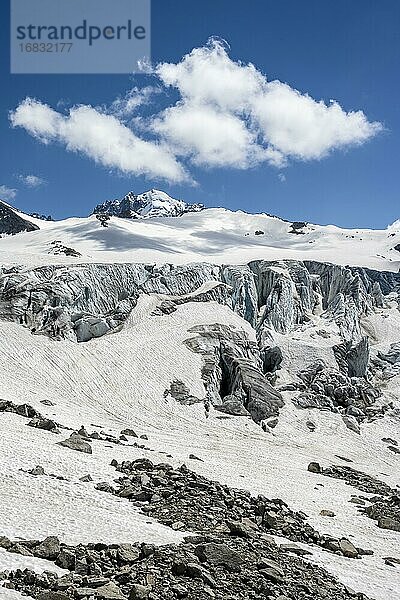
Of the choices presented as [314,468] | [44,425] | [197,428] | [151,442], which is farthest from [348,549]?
[197,428]

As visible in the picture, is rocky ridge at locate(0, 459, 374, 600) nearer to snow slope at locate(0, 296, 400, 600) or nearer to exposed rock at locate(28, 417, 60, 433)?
snow slope at locate(0, 296, 400, 600)

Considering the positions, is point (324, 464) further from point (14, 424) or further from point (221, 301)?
point (221, 301)

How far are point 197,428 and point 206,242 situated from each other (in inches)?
3915

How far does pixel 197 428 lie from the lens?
1796 inches

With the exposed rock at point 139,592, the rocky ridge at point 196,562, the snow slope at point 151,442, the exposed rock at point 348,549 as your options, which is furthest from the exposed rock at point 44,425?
the exposed rock at point 139,592

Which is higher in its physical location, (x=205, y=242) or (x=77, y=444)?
(x=205, y=242)

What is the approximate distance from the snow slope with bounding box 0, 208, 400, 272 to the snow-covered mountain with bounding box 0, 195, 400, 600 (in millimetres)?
2674

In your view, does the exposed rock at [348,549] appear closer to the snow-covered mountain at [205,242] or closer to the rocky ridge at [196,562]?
the rocky ridge at [196,562]

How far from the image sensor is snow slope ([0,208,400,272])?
10238 cm

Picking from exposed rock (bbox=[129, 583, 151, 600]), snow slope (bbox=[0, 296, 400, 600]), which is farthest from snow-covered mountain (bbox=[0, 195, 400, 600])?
snow slope (bbox=[0, 296, 400, 600])

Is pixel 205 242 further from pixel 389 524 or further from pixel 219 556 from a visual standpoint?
pixel 219 556

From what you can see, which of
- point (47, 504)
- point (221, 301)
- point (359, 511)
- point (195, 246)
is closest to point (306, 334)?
point (221, 301)

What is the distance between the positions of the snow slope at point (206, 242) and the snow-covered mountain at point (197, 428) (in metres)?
2.67

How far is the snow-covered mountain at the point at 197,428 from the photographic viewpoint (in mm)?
15391
